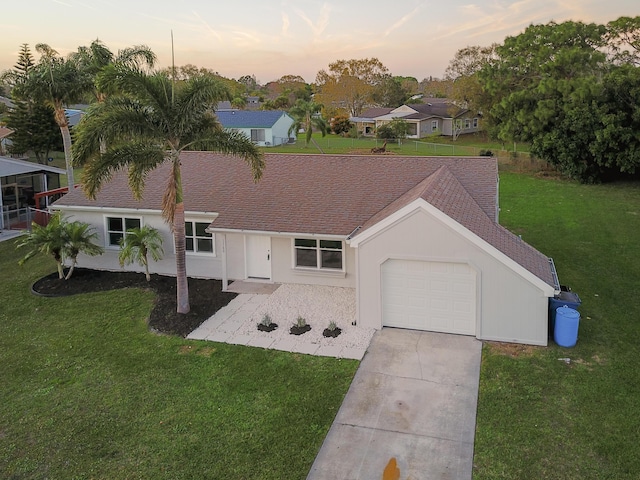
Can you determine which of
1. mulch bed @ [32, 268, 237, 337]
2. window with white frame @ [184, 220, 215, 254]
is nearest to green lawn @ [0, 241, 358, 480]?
mulch bed @ [32, 268, 237, 337]

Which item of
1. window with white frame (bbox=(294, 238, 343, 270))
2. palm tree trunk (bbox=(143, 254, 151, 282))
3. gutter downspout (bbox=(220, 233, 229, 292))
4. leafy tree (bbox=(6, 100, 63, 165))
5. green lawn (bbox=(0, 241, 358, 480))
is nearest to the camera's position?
green lawn (bbox=(0, 241, 358, 480))

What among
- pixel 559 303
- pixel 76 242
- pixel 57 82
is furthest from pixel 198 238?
pixel 57 82

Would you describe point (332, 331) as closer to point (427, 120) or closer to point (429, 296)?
point (429, 296)

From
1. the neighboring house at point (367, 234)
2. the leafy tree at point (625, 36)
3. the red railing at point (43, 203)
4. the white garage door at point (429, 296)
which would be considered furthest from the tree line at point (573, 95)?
the red railing at point (43, 203)

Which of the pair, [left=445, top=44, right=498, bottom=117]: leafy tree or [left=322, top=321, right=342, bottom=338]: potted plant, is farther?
[left=445, top=44, right=498, bottom=117]: leafy tree

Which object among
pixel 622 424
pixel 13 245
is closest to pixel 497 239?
pixel 622 424

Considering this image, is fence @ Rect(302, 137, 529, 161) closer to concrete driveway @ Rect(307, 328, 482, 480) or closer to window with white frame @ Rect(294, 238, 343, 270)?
window with white frame @ Rect(294, 238, 343, 270)
